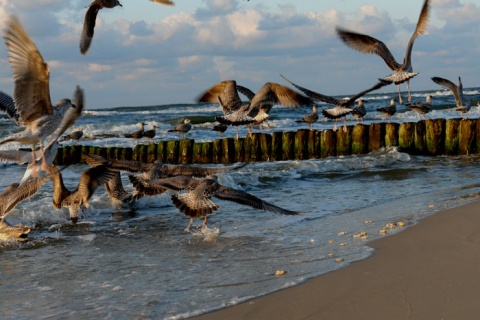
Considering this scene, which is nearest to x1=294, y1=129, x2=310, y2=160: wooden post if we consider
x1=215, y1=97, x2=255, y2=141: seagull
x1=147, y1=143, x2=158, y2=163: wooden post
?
x1=215, y1=97, x2=255, y2=141: seagull

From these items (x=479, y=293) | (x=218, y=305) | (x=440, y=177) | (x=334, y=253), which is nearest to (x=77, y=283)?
(x=218, y=305)

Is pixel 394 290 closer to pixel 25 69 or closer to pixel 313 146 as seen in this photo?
pixel 25 69

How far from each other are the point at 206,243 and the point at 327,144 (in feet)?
27.7

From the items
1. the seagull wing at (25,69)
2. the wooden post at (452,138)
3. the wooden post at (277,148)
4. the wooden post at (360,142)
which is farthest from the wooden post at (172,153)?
the seagull wing at (25,69)

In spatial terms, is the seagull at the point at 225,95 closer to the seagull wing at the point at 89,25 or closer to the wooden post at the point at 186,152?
the wooden post at the point at 186,152

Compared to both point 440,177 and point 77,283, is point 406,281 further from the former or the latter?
point 440,177

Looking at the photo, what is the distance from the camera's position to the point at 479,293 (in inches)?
169

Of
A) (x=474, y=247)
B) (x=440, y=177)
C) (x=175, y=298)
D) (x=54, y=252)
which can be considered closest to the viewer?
(x=175, y=298)

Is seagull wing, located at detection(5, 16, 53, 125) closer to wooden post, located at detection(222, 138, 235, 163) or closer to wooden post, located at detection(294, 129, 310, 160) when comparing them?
wooden post, located at detection(222, 138, 235, 163)

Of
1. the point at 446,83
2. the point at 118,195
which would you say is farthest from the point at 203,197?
the point at 446,83

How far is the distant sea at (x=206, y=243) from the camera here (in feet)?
16.6

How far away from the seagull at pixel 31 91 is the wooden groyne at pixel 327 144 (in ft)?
24.4

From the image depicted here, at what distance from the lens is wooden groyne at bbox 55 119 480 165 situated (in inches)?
578

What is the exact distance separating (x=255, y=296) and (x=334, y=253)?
1.33 metres
